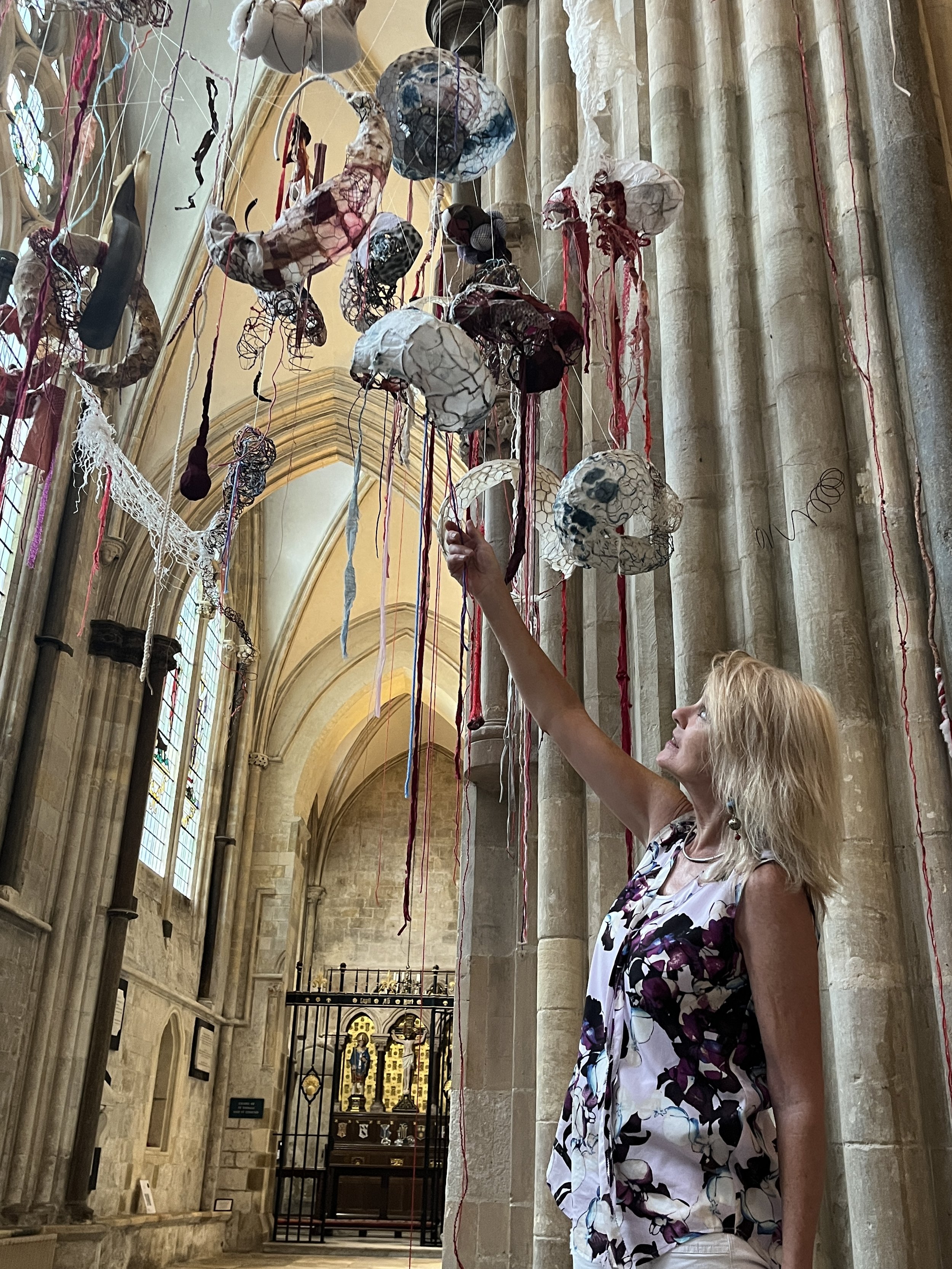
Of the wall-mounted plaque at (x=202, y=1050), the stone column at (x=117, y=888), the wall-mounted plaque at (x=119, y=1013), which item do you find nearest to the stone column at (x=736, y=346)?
the stone column at (x=117, y=888)

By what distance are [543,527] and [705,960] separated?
1710 millimetres

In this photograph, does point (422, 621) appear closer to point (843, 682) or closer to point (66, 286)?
point (843, 682)

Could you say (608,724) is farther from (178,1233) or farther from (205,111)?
(178,1233)

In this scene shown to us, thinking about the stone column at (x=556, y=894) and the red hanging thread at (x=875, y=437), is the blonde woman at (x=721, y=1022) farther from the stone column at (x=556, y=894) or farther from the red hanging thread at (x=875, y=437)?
the stone column at (x=556, y=894)

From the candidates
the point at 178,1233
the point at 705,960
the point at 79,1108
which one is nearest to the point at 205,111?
the point at 79,1108

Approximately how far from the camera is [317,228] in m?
2.59

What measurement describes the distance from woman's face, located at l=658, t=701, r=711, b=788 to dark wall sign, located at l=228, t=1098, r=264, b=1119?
12618 millimetres

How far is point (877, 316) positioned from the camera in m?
2.75

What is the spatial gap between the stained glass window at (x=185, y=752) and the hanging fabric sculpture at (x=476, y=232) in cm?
784

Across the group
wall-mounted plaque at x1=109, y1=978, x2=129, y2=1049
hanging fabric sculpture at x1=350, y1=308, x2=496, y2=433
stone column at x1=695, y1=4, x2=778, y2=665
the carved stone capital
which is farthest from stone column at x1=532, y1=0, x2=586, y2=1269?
wall-mounted plaque at x1=109, y1=978, x2=129, y2=1049

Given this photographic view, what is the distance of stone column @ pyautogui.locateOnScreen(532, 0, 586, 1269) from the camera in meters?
2.87

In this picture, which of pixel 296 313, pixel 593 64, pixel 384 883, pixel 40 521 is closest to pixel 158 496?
pixel 40 521

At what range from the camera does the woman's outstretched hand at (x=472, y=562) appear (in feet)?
6.23

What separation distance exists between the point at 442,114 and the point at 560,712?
5.02 ft
